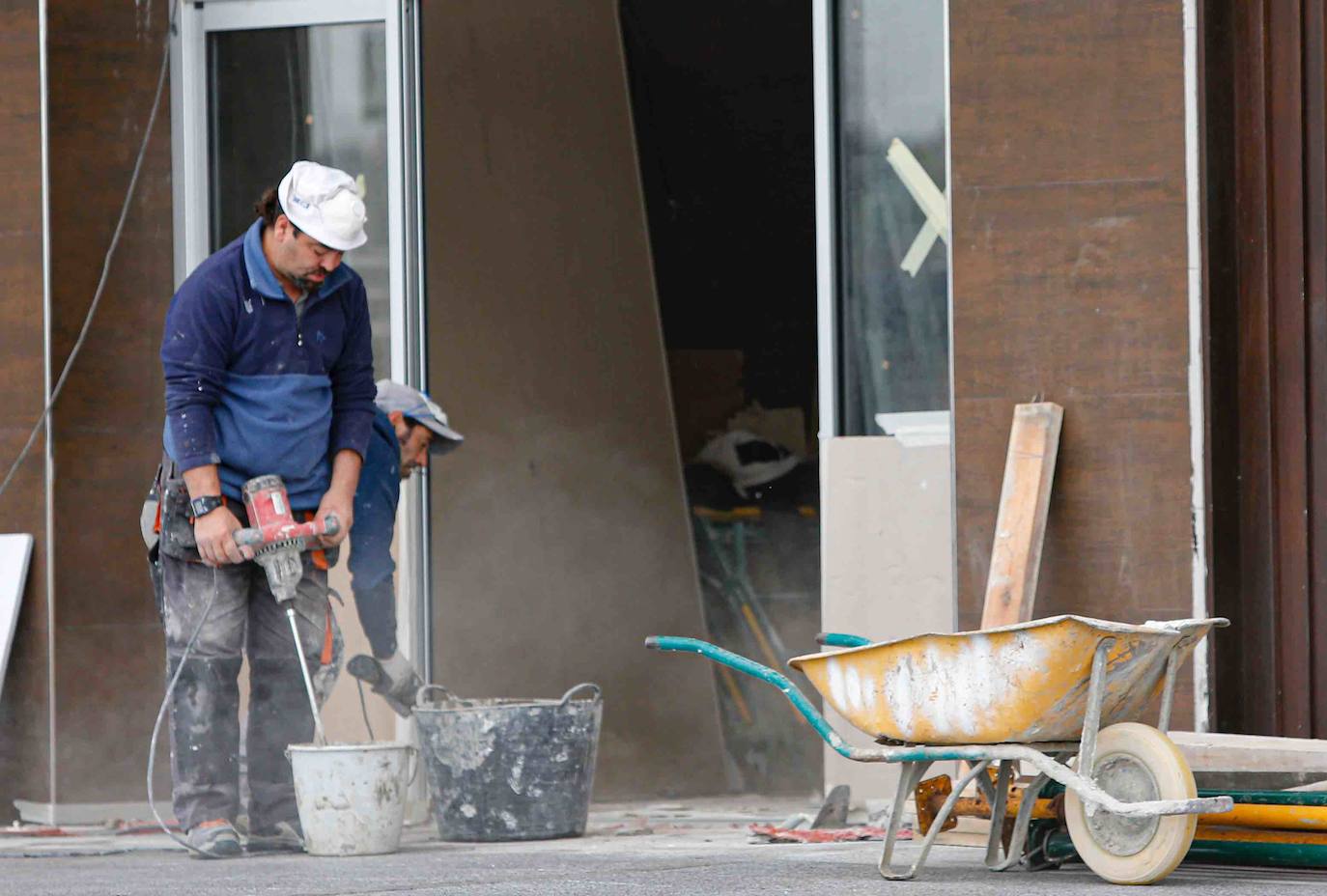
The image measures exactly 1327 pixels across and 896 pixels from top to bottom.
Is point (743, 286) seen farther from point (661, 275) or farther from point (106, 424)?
point (106, 424)

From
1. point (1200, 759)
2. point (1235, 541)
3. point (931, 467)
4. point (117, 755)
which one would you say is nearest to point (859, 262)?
point (931, 467)

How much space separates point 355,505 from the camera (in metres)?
5.32

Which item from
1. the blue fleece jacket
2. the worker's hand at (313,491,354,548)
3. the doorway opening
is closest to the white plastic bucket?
the worker's hand at (313,491,354,548)

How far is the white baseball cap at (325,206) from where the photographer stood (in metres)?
4.76

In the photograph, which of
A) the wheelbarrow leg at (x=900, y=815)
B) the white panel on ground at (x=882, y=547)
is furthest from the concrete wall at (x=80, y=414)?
the wheelbarrow leg at (x=900, y=815)

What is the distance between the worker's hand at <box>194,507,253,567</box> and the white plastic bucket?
0.51m

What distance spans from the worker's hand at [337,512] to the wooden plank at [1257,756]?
2.12 meters

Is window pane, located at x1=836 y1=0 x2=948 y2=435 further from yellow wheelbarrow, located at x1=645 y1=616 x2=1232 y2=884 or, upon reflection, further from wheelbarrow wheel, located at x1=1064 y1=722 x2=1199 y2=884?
wheelbarrow wheel, located at x1=1064 y1=722 x2=1199 y2=884

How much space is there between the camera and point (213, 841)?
4.71m

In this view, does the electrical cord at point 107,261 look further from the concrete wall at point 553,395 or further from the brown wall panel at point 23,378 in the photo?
the concrete wall at point 553,395

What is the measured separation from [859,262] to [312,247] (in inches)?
72.7

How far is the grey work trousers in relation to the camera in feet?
15.9

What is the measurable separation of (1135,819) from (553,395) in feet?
13.9

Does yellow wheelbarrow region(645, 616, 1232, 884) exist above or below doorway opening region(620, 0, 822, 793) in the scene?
below
